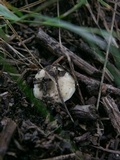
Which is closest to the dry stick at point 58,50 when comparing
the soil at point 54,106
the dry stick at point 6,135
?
the soil at point 54,106

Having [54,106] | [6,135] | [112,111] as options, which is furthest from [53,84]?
[6,135]

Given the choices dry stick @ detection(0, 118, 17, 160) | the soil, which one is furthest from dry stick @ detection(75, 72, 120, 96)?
dry stick @ detection(0, 118, 17, 160)

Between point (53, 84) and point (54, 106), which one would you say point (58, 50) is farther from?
point (54, 106)

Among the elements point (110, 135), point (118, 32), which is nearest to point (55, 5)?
point (118, 32)

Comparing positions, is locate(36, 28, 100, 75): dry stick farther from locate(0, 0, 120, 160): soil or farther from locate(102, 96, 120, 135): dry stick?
locate(102, 96, 120, 135): dry stick

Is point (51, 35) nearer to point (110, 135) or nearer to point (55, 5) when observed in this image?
point (55, 5)

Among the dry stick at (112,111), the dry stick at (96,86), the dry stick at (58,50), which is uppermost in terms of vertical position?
the dry stick at (58,50)

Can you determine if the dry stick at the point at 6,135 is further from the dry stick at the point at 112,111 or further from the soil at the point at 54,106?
the dry stick at the point at 112,111
